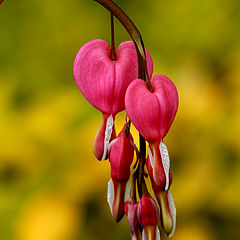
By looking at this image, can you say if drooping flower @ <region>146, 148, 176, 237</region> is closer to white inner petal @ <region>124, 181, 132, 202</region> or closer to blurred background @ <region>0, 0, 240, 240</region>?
white inner petal @ <region>124, 181, 132, 202</region>

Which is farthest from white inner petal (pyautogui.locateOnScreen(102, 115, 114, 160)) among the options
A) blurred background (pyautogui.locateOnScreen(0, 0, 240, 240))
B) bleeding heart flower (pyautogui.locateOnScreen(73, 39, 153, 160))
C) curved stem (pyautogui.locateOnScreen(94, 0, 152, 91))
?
blurred background (pyautogui.locateOnScreen(0, 0, 240, 240))

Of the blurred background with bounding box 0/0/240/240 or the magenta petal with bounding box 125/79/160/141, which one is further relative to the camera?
the blurred background with bounding box 0/0/240/240

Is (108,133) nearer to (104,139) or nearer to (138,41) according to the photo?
(104,139)

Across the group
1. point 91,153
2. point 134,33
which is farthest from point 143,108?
point 91,153

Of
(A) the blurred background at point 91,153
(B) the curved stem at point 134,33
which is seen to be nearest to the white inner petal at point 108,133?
(B) the curved stem at point 134,33

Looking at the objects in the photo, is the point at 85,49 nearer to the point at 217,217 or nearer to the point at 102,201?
the point at 102,201

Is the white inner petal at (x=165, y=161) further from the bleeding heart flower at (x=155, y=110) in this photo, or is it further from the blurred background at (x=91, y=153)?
the blurred background at (x=91, y=153)

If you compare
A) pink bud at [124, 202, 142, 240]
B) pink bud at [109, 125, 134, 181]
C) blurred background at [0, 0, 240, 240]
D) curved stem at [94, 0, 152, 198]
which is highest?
blurred background at [0, 0, 240, 240]
